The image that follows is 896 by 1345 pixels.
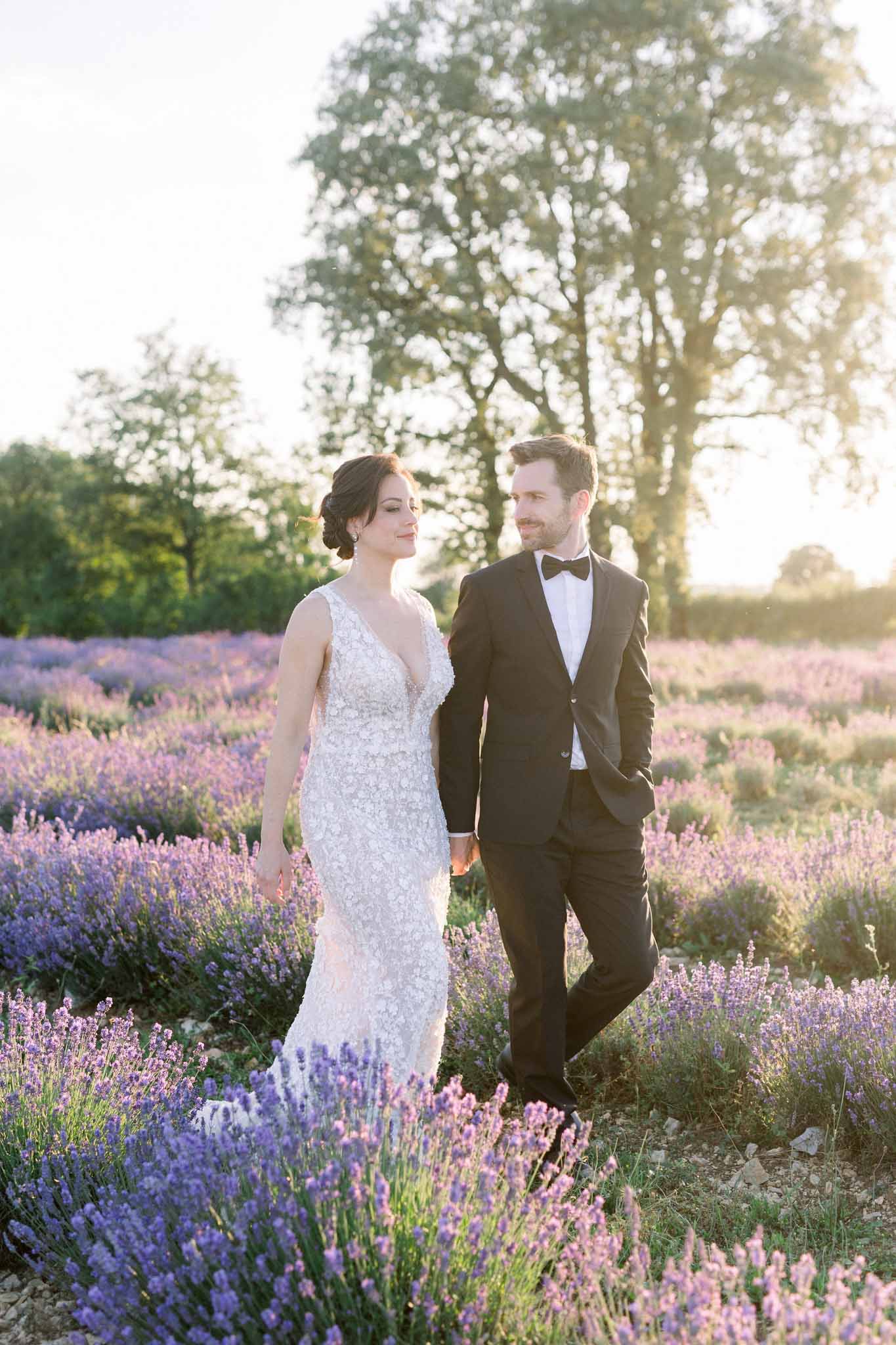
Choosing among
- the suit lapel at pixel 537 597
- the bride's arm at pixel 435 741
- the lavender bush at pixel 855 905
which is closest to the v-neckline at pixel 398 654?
the bride's arm at pixel 435 741

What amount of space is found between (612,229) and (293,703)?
18.4m

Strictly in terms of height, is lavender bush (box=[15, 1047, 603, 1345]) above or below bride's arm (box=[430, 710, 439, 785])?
below

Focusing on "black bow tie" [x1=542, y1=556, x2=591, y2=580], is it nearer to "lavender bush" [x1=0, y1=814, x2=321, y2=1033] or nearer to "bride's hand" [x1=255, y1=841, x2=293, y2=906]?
"bride's hand" [x1=255, y1=841, x2=293, y2=906]

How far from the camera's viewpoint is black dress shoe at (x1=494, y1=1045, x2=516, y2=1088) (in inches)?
144

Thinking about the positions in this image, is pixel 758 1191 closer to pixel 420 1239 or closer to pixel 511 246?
pixel 420 1239

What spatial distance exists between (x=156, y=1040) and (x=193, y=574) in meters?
35.7

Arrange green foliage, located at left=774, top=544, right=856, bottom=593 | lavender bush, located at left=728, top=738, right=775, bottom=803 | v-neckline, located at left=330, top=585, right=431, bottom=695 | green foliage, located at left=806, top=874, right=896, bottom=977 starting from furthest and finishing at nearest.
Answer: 1. green foliage, located at left=774, top=544, right=856, bottom=593
2. lavender bush, located at left=728, top=738, right=775, bottom=803
3. green foliage, located at left=806, top=874, right=896, bottom=977
4. v-neckline, located at left=330, top=585, right=431, bottom=695

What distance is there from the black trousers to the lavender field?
239 mm

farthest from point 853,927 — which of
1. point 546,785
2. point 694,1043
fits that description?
point 546,785

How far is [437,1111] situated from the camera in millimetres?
2406

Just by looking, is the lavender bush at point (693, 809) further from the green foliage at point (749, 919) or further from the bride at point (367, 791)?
the bride at point (367, 791)

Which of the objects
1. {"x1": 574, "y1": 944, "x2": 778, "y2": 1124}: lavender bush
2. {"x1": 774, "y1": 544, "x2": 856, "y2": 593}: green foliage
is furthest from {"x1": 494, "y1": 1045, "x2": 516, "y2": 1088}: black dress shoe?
{"x1": 774, "y1": 544, "x2": 856, "y2": 593}: green foliage

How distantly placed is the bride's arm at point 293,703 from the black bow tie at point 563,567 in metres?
0.73

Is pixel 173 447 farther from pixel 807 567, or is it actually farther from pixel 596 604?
pixel 596 604
